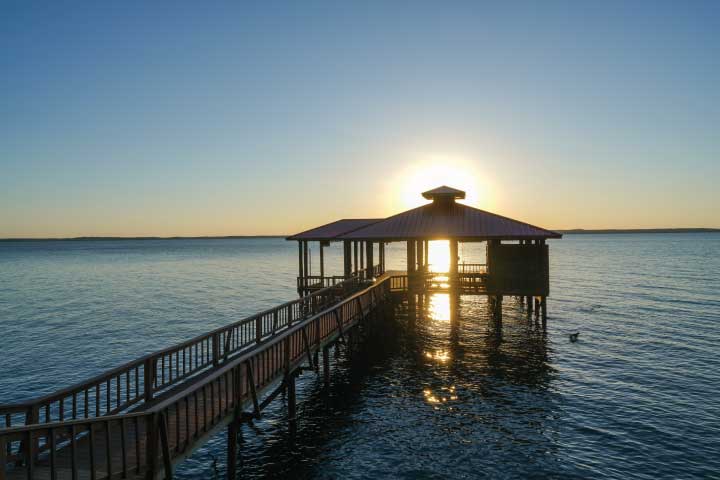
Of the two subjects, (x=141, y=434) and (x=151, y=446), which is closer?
(x=151, y=446)

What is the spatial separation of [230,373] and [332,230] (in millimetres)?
20004

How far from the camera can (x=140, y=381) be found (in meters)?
20.0

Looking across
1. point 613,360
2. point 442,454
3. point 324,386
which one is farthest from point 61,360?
point 613,360

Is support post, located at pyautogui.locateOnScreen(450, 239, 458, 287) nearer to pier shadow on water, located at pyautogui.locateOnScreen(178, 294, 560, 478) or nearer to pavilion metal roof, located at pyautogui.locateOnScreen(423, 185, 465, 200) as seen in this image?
pavilion metal roof, located at pyautogui.locateOnScreen(423, 185, 465, 200)

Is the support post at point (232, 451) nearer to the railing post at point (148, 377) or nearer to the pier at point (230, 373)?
the pier at point (230, 373)

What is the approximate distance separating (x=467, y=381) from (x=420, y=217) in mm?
12685

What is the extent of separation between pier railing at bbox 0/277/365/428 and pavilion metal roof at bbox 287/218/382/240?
3647mm

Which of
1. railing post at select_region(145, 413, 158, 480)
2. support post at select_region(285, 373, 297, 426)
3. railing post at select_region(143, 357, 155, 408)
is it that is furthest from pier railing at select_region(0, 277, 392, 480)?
support post at select_region(285, 373, 297, 426)

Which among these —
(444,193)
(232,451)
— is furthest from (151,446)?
(444,193)

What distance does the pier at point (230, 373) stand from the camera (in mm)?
7840

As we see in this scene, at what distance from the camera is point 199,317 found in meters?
36.9

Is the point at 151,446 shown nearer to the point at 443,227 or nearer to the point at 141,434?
the point at 141,434

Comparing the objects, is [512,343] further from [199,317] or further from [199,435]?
[199,317]

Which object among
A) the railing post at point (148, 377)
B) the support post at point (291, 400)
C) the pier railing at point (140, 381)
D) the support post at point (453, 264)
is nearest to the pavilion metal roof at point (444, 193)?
the support post at point (453, 264)
